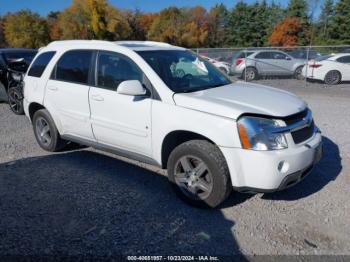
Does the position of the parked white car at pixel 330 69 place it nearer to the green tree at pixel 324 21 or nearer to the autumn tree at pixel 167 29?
the green tree at pixel 324 21

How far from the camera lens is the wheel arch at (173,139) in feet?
12.3

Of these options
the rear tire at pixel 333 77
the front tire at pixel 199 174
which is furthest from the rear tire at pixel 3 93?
the rear tire at pixel 333 77

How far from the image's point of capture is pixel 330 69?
48.7ft

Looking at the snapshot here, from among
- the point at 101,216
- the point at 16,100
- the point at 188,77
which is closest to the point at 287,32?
the point at 16,100

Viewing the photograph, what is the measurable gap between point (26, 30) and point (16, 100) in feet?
203

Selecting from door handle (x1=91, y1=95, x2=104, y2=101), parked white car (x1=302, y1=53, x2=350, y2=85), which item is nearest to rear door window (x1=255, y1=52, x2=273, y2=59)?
parked white car (x1=302, y1=53, x2=350, y2=85)

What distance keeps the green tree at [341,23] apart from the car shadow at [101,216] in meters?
55.1

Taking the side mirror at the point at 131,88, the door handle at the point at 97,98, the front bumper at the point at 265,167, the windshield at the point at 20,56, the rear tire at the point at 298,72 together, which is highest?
the windshield at the point at 20,56

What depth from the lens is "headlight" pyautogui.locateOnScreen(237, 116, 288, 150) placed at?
10.8 feet

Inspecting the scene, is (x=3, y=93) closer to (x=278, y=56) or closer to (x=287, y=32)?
(x=278, y=56)

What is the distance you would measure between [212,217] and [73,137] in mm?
2514

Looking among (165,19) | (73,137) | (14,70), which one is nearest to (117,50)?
(73,137)

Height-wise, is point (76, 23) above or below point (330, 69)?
above

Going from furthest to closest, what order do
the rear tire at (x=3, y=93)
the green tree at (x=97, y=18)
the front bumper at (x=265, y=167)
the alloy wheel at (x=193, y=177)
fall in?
the green tree at (x=97, y=18) < the rear tire at (x=3, y=93) < the alloy wheel at (x=193, y=177) < the front bumper at (x=265, y=167)
